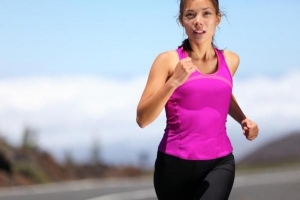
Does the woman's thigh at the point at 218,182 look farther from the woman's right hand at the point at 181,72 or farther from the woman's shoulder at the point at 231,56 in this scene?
the woman's right hand at the point at 181,72

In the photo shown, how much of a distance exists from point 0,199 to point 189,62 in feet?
36.6

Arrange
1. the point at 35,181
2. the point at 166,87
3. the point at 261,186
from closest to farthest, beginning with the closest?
the point at 166,87 → the point at 261,186 → the point at 35,181

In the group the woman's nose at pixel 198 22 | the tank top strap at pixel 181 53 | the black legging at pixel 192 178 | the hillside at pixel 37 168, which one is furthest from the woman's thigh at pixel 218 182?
the hillside at pixel 37 168

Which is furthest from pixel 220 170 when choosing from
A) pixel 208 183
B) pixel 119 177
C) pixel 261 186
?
pixel 119 177

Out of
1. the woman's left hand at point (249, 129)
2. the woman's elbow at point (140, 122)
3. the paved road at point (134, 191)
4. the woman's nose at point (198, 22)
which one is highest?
the woman's nose at point (198, 22)

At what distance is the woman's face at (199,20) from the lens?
592 cm

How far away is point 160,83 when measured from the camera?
5777mm

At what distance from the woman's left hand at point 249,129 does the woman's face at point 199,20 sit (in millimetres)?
670

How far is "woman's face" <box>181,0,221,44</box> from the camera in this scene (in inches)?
233

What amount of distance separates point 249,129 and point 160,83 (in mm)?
850

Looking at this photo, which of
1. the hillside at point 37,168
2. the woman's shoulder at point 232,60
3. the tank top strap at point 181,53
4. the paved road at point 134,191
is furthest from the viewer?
the hillside at point 37,168

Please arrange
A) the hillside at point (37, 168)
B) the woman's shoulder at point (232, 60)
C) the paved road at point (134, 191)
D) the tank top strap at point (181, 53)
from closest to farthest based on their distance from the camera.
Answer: the tank top strap at point (181, 53), the woman's shoulder at point (232, 60), the paved road at point (134, 191), the hillside at point (37, 168)

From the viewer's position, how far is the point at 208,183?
6047 mm

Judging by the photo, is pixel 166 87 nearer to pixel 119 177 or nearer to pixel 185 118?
pixel 185 118
